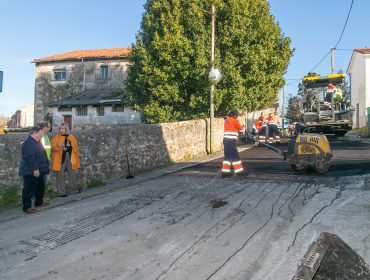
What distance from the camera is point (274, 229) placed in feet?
18.1

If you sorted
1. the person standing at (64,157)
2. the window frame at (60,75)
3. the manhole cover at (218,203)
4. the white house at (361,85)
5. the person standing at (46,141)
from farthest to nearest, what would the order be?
the window frame at (60,75) < the white house at (361,85) < the person standing at (64,157) < the person standing at (46,141) < the manhole cover at (218,203)

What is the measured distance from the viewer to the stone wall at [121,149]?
786cm

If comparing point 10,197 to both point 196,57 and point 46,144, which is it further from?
point 196,57

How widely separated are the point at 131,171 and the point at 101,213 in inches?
174

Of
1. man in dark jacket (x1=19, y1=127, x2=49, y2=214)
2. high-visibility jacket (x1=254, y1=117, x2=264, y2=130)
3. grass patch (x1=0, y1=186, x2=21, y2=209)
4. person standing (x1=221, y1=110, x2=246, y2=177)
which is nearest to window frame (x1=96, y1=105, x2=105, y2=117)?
high-visibility jacket (x1=254, y1=117, x2=264, y2=130)

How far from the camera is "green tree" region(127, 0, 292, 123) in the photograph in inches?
739

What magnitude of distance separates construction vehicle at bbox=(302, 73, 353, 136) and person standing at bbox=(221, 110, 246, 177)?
38.6 feet

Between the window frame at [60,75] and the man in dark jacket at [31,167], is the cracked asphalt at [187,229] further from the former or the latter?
the window frame at [60,75]

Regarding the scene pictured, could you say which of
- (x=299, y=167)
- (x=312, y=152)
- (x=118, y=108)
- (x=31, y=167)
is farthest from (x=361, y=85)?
(x=31, y=167)

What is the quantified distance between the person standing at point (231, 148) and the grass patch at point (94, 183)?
302cm

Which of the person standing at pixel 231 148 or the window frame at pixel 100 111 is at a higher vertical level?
the window frame at pixel 100 111

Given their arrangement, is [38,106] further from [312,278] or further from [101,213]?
[312,278]

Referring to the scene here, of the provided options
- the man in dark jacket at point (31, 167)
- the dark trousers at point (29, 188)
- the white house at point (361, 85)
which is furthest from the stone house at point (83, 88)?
the dark trousers at point (29, 188)

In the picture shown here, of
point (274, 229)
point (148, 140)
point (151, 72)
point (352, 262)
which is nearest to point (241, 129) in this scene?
point (148, 140)
